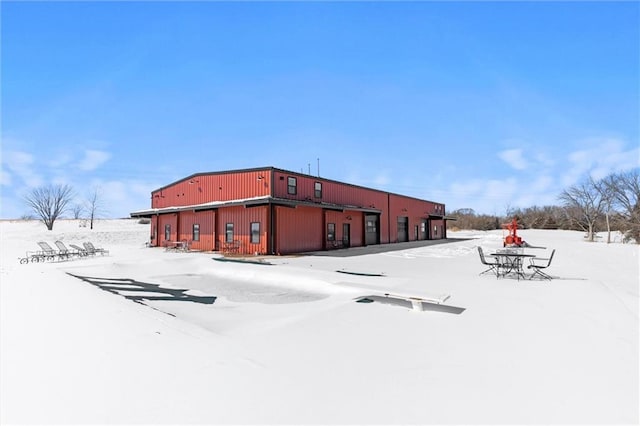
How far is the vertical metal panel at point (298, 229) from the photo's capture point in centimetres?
1886

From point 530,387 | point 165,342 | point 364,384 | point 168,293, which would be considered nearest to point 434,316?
point 530,387

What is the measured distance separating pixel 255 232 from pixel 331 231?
5.73 meters

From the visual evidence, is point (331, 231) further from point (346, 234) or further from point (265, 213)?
point (265, 213)

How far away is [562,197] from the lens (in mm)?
38656

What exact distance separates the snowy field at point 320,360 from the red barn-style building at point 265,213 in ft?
38.0

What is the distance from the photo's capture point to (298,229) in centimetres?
2003

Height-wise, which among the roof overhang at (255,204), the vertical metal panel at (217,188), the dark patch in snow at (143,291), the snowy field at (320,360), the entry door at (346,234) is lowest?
the dark patch in snow at (143,291)

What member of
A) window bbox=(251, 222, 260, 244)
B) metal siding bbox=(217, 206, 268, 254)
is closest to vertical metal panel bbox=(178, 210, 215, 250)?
metal siding bbox=(217, 206, 268, 254)

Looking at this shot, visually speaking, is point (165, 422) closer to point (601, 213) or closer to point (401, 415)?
point (401, 415)

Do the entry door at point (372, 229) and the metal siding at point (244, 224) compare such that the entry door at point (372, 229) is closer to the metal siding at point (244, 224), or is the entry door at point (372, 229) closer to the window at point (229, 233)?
the metal siding at point (244, 224)

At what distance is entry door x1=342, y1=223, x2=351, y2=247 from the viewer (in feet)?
77.7

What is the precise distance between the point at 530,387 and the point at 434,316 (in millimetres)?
2567

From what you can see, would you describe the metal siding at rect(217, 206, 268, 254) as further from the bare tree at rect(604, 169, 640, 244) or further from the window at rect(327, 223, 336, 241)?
the bare tree at rect(604, 169, 640, 244)

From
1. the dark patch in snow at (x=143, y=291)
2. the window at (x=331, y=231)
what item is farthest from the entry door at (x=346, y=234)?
the dark patch in snow at (x=143, y=291)
